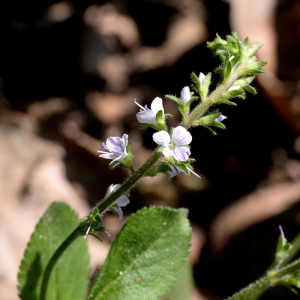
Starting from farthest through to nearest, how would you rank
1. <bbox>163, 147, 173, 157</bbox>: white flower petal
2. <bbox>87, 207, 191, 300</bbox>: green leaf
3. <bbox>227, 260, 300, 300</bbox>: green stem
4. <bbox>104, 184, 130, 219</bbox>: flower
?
1. <bbox>227, 260, 300, 300</bbox>: green stem
2. <bbox>87, 207, 191, 300</bbox>: green leaf
3. <bbox>104, 184, 130, 219</bbox>: flower
4. <bbox>163, 147, 173, 157</bbox>: white flower petal

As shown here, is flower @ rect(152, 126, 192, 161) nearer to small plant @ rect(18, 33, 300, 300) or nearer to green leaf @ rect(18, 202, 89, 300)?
small plant @ rect(18, 33, 300, 300)

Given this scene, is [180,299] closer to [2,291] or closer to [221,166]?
[2,291]

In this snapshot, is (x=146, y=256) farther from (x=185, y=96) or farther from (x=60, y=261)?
(x=185, y=96)

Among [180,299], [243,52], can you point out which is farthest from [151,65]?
[243,52]

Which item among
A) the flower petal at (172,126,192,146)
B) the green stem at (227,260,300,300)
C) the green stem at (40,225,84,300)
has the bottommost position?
the green stem at (227,260,300,300)

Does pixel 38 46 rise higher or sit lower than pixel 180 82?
higher

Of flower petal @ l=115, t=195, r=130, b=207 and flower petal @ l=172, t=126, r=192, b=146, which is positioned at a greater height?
flower petal @ l=172, t=126, r=192, b=146

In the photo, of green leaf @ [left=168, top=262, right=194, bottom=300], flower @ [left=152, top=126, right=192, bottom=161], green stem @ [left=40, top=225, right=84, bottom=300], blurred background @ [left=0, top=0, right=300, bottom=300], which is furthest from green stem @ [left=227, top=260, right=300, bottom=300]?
blurred background @ [left=0, top=0, right=300, bottom=300]

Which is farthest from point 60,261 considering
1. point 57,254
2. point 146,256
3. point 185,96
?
point 185,96
